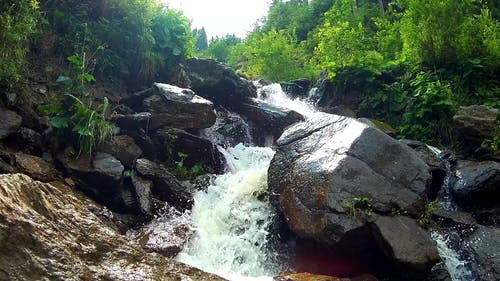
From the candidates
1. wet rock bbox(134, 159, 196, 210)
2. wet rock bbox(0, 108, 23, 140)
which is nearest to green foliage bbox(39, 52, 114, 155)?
wet rock bbox(0, 108, 23, 140)

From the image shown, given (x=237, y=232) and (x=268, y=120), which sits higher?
(x=268, y=120)

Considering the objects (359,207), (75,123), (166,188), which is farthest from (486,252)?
(75,123)

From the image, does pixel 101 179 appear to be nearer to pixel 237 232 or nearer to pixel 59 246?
pixel 237 232

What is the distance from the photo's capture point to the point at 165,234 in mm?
6770

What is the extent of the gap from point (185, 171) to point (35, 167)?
126 inches

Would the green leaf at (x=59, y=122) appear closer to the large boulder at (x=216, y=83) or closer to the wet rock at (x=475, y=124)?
the large boulder at (x=216, y=83)

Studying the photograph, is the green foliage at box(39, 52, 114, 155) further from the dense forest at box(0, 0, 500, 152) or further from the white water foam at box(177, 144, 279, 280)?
the white water foam at box(177, 144, 279, 280)

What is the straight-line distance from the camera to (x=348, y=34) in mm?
15383

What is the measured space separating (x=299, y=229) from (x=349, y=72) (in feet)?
26.2

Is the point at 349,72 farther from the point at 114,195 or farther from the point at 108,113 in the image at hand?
the point at 114,195

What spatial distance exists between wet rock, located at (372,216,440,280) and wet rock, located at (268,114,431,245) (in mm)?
273

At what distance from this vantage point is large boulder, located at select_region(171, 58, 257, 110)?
12.9 m

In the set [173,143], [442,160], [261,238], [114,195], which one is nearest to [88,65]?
[173,143]

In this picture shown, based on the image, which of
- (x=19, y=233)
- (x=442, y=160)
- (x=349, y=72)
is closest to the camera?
(x=19, y=233)
